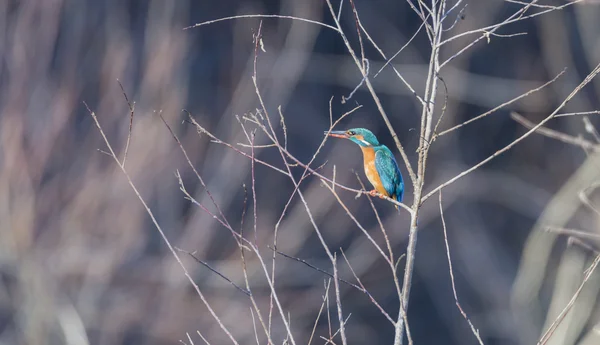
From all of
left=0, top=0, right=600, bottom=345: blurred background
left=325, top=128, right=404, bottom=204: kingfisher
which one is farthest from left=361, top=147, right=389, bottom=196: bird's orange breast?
left=0, top=0, right=600, bottom=345: blurred background

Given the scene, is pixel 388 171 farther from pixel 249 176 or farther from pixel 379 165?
pixel 249 176

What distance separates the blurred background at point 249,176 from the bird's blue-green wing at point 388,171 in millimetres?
2544

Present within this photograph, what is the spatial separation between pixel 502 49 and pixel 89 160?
231 inches

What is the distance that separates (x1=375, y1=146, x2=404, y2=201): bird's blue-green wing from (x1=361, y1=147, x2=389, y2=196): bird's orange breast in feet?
0.05

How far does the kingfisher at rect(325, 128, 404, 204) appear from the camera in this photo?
13.7 ft

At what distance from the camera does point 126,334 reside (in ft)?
29.8

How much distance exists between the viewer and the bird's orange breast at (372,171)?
4.16 m

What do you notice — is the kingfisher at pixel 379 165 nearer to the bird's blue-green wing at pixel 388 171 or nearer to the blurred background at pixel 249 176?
the bird's blue-green wing at pixel 388 171

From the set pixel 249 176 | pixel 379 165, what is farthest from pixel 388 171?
pixel 249 176

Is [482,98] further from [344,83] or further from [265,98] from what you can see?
[265,98]

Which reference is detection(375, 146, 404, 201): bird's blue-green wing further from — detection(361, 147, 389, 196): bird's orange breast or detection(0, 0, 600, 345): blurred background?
detection(0, 0, 600, 345): blurred background

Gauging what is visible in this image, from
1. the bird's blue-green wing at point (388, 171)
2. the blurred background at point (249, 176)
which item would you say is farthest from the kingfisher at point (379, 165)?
the blurred background at point (249, 176)

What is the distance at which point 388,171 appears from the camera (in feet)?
13.7

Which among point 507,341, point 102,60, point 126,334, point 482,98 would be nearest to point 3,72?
point 102,60
